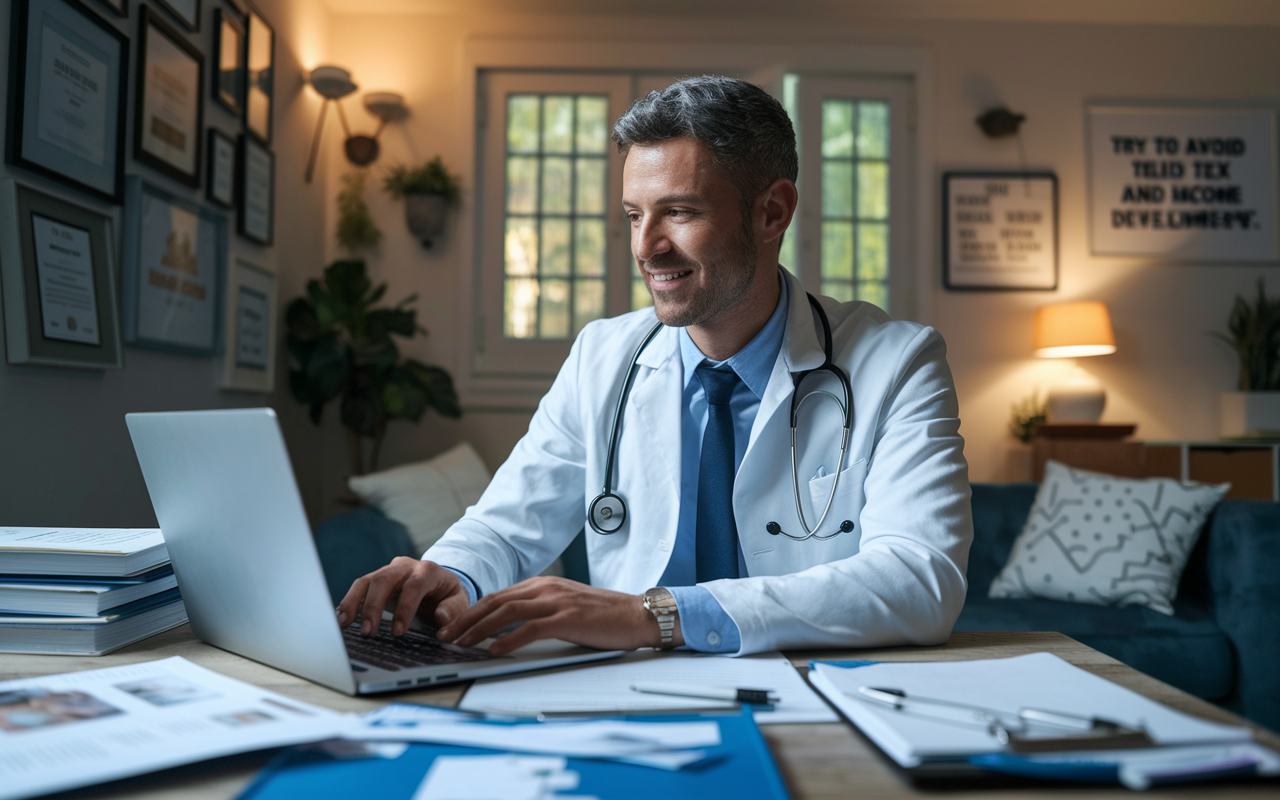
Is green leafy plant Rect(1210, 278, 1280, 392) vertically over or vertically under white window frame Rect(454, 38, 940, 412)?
under

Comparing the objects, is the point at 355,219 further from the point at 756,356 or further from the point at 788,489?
the point at 788,489

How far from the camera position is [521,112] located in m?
4.13

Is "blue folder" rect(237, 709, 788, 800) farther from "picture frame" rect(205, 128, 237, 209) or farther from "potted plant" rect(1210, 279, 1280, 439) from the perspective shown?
"potted plant" rect(1210, 279, 1280, 439)

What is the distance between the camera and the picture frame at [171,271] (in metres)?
2.26

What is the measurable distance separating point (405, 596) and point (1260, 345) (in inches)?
176

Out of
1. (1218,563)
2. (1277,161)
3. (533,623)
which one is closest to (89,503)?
(533,623)

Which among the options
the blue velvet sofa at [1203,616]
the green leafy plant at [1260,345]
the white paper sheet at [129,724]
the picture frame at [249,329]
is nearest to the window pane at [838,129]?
the green leafy plant at [1260,345]

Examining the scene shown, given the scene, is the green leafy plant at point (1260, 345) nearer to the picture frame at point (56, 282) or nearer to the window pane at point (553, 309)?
the window pane at point (553, 309)

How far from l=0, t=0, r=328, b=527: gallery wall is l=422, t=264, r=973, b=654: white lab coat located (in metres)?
1.22

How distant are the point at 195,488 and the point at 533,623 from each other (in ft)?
1.10

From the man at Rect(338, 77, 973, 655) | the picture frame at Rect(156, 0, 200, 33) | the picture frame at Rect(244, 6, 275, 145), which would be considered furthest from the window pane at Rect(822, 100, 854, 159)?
the man at Rect(338, 77, 973, 655)

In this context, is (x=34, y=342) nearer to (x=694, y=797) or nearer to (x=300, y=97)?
(x=694, y=797)

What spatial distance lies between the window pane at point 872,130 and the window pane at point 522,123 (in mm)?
1628

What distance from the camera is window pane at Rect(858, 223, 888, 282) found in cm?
419
